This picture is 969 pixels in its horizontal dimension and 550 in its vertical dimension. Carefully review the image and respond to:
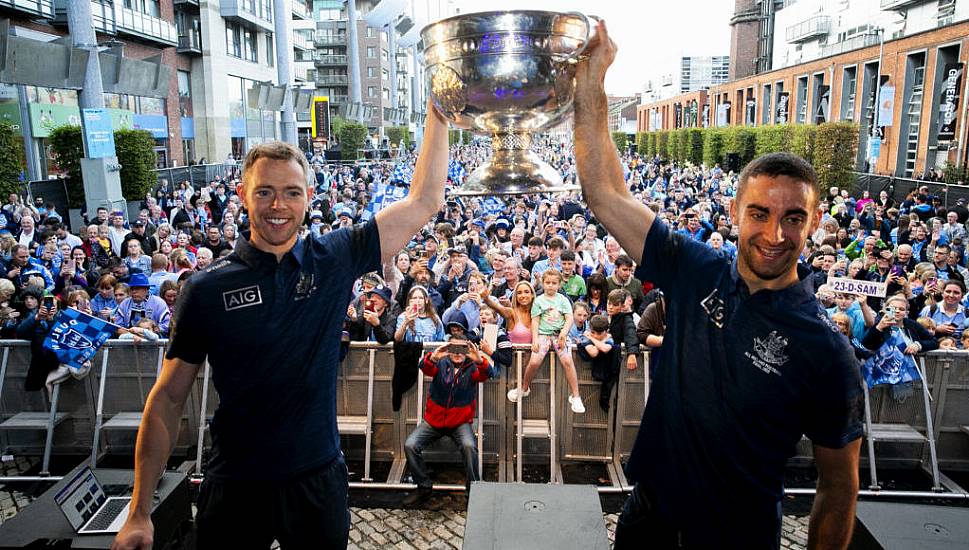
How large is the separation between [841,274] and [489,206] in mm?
10876

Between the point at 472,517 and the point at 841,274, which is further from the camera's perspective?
the point at 841,274

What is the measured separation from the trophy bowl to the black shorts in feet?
4.38

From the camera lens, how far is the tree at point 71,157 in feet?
57.3

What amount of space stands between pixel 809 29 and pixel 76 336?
6359 centimetres

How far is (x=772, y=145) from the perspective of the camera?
3653 cm

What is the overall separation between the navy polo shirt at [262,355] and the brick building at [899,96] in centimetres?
3333

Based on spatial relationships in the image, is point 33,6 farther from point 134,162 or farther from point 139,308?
point 139,308

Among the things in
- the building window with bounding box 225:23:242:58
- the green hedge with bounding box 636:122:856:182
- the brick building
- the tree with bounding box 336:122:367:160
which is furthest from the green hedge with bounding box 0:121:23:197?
the brick building

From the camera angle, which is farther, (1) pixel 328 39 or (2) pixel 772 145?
(1) pixel 328 39

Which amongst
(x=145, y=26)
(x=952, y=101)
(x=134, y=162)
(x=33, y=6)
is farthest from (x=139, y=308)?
(x=952, y=101)

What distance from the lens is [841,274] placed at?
9109 millimetres

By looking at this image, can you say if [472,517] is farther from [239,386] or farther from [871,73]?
[871,73]

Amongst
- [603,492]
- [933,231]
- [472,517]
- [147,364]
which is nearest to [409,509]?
[603,492]

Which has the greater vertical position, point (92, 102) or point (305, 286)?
point (92, 102)
